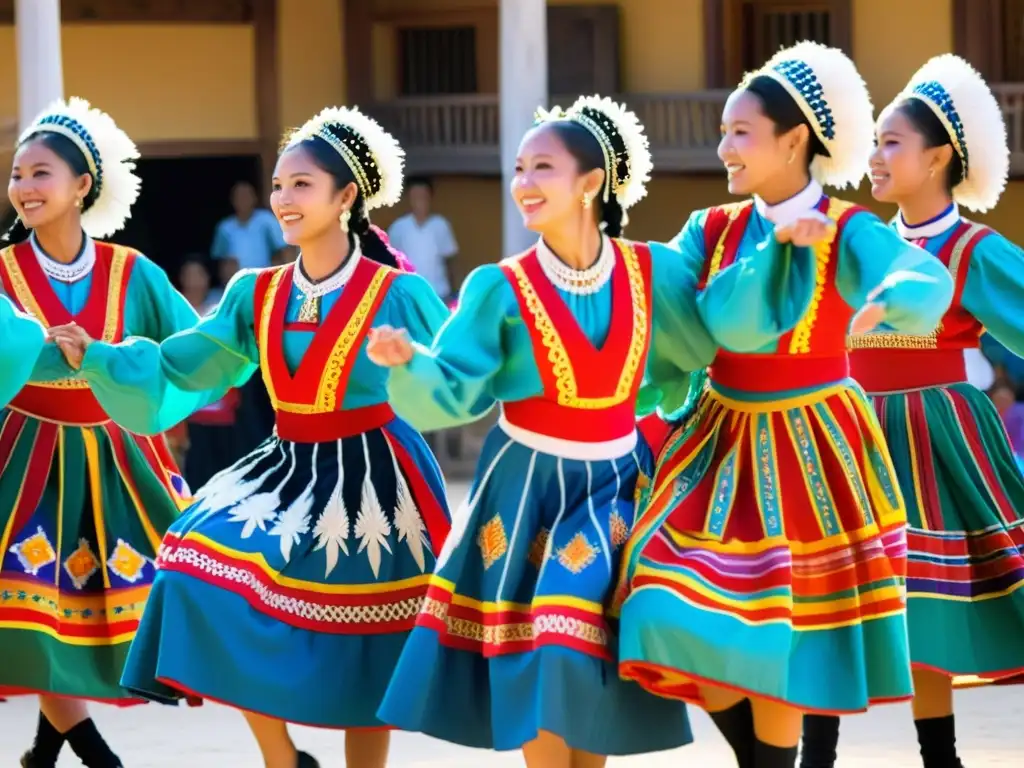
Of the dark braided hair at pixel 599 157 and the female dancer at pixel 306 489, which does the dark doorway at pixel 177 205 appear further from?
the dark braided hair at pixel 599 157

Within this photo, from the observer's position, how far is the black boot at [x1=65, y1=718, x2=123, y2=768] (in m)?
5.63

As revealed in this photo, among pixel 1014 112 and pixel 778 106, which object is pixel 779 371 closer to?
pixel 778 106

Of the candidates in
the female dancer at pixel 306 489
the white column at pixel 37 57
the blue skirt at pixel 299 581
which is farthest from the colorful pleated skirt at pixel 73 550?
the white column at pixel 37 57

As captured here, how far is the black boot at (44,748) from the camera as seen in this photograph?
5.80m

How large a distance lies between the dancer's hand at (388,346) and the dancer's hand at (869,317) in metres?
0.89

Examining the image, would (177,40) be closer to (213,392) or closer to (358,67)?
(358,67)

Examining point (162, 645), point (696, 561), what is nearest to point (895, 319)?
point (696, 561)

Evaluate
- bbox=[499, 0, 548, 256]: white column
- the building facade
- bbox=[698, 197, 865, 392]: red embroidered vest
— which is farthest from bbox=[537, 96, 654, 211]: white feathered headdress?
bbox=[499, 0, 548, 256]: white column

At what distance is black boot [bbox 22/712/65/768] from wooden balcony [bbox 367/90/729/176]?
8.91m

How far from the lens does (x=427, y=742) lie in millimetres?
6547

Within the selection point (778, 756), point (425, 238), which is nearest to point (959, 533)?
point (778, 756)

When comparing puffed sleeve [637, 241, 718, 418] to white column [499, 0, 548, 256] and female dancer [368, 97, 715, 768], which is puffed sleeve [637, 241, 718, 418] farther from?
white column [499, 0, 548, 256]

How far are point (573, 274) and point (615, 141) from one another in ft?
1.11

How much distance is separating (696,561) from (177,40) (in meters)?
10.3
